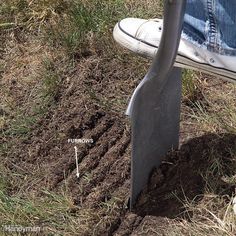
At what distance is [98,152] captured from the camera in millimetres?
2381

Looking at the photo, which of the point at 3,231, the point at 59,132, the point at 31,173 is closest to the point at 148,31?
the point at 59,132

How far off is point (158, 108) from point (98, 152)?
39 cm

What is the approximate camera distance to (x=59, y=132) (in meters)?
2.48

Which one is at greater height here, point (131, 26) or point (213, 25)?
point (213, 25)

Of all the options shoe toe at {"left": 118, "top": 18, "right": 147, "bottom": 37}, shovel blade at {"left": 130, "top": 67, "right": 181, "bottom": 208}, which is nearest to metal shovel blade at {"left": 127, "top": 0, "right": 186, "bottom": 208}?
shovel blade at {"left": 130, "top": 67, "right": 181, "bottom": 208}

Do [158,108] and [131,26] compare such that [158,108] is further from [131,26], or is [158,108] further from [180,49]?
[131,26]

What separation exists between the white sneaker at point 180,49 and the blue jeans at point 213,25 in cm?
3

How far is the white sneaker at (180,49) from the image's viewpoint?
2100 mm

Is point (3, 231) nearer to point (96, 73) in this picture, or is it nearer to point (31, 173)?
point (31, 173)

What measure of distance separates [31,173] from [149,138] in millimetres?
506

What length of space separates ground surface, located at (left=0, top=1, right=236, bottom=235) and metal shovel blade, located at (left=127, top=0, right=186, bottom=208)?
0.23 ft

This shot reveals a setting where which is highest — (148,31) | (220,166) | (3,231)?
(148,31)

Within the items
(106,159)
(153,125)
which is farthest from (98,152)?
(153,125)

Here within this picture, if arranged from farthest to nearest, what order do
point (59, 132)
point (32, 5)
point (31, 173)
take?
point (32, 5) → point (59, 132) → point (31, 173)
